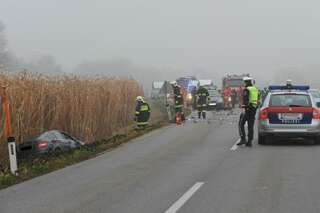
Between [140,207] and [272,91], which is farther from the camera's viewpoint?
[272,91]

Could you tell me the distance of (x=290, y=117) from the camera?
55.6 ft

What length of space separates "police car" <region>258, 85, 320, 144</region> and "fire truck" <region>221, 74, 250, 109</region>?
22.4 metres

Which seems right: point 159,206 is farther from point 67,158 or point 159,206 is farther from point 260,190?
point 67,158

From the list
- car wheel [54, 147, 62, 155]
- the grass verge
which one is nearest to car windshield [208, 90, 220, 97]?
the grass verge

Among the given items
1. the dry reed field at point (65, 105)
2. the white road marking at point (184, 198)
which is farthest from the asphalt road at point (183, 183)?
the dry reed field at point (65, 105)

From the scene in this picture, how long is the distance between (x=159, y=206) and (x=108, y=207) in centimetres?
70

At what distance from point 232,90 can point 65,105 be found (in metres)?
27.4

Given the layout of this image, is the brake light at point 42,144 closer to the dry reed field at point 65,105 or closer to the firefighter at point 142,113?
the dry reed field at point 65,105

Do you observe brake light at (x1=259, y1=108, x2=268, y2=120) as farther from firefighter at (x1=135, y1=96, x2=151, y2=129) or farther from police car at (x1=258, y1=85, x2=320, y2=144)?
firefighter at (x1=135, y1=96, x2=151, y2=129)

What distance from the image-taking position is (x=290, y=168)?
40.8ft

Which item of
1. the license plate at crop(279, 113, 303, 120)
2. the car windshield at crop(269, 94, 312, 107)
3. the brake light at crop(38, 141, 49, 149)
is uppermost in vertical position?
the car windshield at crop(269, 94, 312, 107)

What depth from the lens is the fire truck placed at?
146 ft

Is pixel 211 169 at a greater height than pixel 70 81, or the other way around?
pixel 70 81

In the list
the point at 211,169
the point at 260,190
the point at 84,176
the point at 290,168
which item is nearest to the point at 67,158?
the point at 84,176
